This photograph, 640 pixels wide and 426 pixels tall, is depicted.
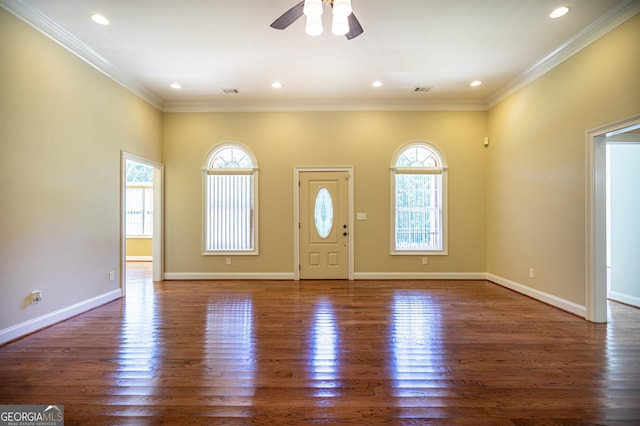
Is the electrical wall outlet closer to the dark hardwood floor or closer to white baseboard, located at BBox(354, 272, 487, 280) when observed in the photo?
the dark hardwood floor

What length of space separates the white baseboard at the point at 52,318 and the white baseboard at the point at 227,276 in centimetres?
Result: 123

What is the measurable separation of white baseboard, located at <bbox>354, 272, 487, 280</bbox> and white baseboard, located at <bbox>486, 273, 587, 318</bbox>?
1.02ft

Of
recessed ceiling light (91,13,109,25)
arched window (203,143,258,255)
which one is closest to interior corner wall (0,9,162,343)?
recessed ceiling light (91,13,109,25)

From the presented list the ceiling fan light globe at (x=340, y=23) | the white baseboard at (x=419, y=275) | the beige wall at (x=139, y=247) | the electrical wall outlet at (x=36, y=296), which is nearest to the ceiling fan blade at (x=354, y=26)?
the ceiling fan light globe at (x=340, y=23)

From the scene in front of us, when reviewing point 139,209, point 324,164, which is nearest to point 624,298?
point 324,164

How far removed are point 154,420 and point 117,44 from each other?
13.6 feet

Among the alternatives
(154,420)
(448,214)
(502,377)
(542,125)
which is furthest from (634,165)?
(154,420)

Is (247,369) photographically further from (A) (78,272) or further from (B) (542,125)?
(B) (542,125)

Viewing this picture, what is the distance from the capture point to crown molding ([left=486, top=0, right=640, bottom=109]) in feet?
9.28

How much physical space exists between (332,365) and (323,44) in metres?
3.57

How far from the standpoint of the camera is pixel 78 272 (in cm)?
355

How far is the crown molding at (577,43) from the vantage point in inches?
111

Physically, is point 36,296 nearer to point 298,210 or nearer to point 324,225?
point 298,210

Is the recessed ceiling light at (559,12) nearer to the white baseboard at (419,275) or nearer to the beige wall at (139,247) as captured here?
the white baseboard at (419,275)
